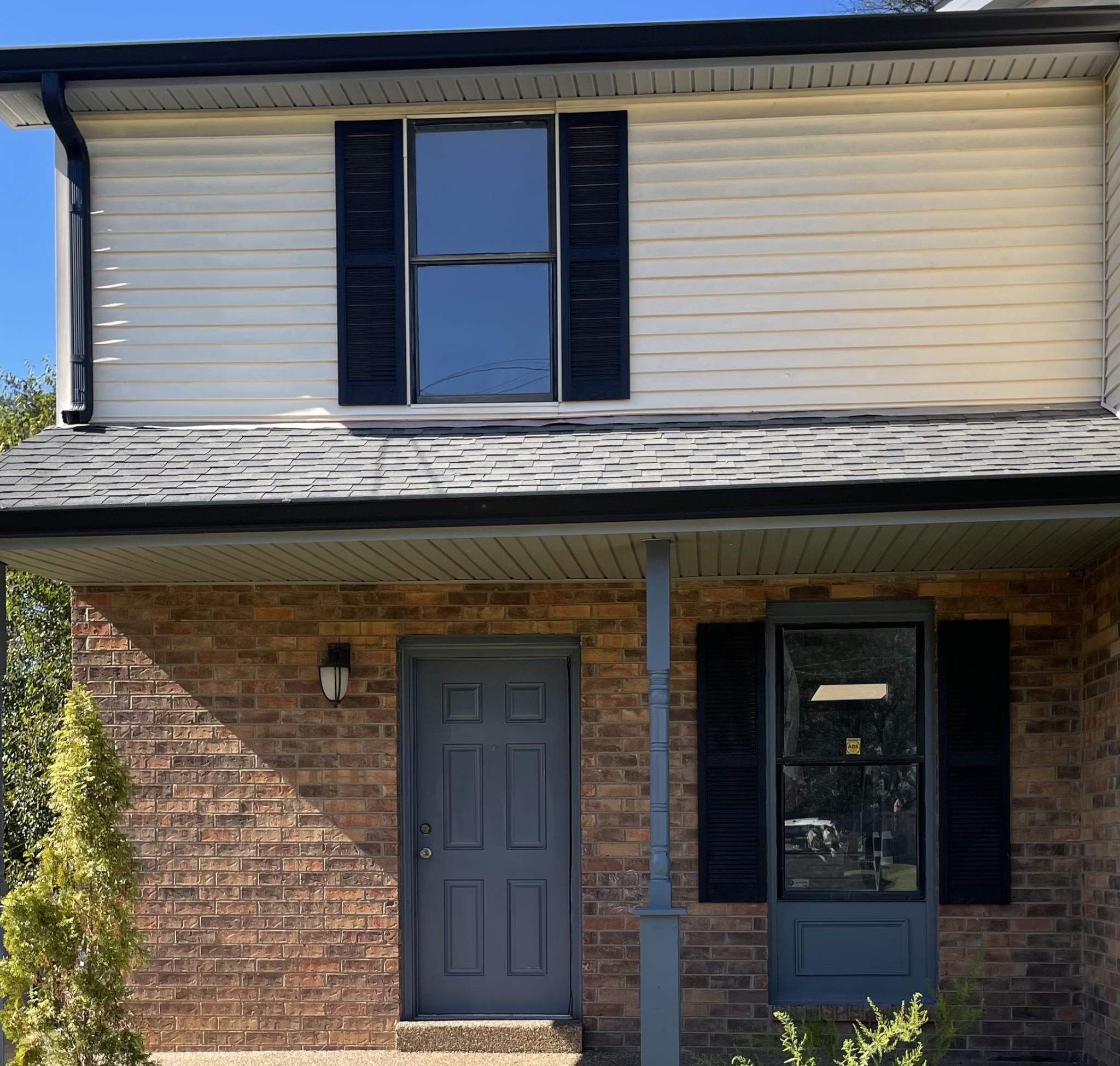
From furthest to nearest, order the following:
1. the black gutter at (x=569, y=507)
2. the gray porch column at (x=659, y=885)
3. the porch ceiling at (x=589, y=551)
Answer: the porch ceiling at (x=589, y=551)
the gray porch column at (x=659, y=885)
the black gutter at (x=569, y=507)

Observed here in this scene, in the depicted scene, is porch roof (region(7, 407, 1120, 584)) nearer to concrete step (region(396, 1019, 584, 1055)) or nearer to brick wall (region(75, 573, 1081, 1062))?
brick wall (region(75, 573, 1081, 1062))

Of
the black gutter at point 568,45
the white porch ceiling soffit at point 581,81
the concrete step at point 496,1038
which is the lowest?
the concrete step at point 496,1038

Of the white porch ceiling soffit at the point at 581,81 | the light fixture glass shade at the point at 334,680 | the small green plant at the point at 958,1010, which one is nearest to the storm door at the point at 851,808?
the small green plant at the point at 958,1010

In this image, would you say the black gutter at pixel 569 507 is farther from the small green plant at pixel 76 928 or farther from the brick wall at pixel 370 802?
the brick wall at pixel 370 802

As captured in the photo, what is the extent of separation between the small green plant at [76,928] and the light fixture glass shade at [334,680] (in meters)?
1.53

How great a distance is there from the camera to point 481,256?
7.82m

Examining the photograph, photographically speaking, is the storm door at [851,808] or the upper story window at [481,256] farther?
the upper story window at [481,256]

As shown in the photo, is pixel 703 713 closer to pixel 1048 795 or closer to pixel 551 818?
pixel 551 818

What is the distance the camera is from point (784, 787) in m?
7.80

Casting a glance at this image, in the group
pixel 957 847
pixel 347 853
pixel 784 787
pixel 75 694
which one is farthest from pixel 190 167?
pixel 957 847

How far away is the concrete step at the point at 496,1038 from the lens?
760 cm

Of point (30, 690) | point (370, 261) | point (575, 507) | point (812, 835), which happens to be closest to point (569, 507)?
point (575, 507)

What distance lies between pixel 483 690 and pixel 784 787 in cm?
179

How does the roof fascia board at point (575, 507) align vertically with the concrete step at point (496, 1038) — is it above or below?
above
